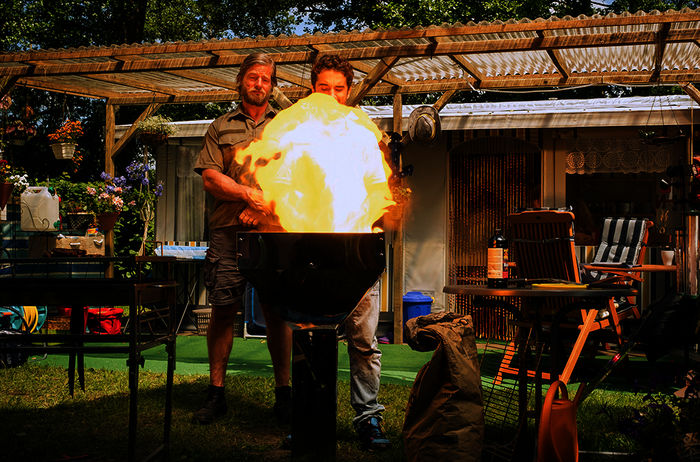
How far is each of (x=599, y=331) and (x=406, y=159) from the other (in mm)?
4299

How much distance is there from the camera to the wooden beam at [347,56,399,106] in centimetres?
698

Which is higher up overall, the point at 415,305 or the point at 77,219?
the point at 77,219

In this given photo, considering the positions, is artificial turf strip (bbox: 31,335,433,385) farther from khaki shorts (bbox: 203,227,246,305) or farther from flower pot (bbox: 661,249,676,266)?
flower pot (bbox: 661,249,676,266)

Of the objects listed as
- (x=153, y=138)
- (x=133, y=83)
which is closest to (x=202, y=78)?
(x=133, y=83)

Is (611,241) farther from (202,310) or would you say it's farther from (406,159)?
(202,310)

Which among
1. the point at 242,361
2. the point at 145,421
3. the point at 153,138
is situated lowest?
the point at 242,361

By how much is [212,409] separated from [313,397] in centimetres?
158

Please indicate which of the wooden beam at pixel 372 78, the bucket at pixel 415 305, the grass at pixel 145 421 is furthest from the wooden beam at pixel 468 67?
the grass at pixel 145 421

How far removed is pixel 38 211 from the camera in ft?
27.7

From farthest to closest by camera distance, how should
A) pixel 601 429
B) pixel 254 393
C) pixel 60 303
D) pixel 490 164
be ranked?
pixel 490 164 < pixel 254 393 < pixel 601 429 < pixel 60 303

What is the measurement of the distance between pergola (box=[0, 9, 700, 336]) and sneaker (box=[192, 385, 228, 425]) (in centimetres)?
326

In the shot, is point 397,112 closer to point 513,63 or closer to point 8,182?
point 513,63

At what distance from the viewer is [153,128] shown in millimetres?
9773

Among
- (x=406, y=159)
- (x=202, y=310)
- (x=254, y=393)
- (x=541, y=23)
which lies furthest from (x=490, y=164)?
(x=254, y=393)
